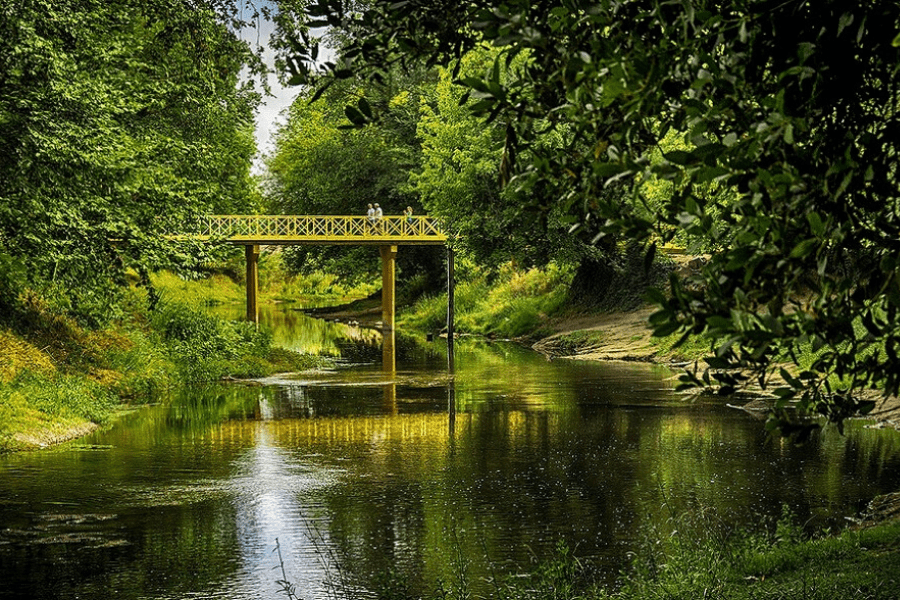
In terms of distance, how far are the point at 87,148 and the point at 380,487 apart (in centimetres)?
781

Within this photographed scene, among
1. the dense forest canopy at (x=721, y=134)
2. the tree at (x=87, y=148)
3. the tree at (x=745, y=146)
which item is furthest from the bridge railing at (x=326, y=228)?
the tree at (x=745, y=146)

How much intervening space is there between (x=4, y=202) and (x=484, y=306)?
1194 inches

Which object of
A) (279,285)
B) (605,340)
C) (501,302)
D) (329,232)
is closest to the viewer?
(605,340)

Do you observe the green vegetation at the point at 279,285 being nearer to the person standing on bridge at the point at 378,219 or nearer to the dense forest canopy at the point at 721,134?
the person standing on bridge at the point at 378,219

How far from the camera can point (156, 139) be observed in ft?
76.5

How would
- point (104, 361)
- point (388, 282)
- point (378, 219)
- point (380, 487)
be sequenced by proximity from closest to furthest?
point (380, 487), point (104, 361), point (378, 219), point (388, 282)

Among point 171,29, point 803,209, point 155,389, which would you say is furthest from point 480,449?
point 803,209

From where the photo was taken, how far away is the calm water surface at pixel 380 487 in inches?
425

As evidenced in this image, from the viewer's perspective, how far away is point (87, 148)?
725 inches

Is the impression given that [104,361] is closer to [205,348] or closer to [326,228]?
[205,348]

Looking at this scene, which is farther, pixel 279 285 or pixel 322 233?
pixel 279 285

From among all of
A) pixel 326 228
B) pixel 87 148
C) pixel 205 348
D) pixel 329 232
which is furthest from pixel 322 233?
pixel 87 148

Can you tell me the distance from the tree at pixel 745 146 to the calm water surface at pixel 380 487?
5.66m

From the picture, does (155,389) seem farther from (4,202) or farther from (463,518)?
(463,518)
